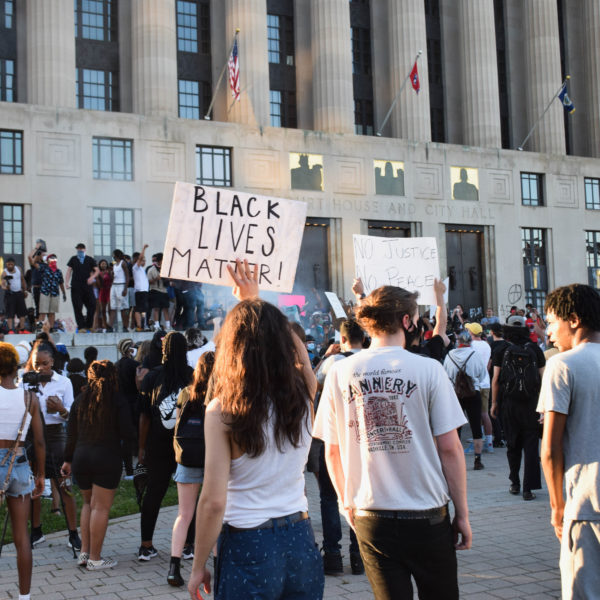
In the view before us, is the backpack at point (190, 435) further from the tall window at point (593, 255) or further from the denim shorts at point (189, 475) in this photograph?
the tall window at point (593, 255)

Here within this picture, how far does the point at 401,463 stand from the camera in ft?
12.0

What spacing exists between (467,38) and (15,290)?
25.1 meters

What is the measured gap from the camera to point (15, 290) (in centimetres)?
1819

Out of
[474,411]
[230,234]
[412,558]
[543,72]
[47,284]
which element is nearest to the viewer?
[412,558]

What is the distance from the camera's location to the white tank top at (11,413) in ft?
18.5

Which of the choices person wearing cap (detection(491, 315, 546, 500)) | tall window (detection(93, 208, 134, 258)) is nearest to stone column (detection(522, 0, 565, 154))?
tall window (detection(93, 208, 134, 258))

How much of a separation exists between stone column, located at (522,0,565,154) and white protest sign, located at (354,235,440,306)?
25493 millimetres

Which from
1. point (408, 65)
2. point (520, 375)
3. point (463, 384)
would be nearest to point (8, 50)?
point (408, 65)

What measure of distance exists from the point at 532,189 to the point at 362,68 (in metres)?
9.69

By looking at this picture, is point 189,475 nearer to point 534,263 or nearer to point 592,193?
point 534,263

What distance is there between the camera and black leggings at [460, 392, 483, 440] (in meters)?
11.7

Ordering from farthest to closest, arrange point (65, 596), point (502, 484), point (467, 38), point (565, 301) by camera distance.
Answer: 1. point (467, 38)
2. point (502, 484)
3. point (65, 596)
4. point (565, 301)

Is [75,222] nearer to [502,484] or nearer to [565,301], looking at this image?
[502,484]

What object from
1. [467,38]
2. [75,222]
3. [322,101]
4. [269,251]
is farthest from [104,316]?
[467,38]
